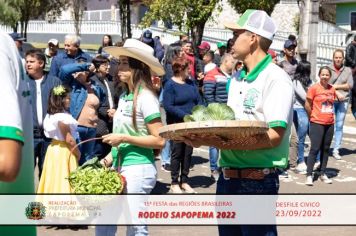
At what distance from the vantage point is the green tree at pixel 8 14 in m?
46.5

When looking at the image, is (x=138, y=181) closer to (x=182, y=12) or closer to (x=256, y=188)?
(x=256, y=188)

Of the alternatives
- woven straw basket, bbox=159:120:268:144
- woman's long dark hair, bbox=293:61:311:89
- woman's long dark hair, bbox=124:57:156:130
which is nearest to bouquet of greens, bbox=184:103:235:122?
woven straw basket, bbox=159:120:268:144

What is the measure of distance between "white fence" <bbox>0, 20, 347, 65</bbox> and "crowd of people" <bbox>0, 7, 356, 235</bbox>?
21.3 metres

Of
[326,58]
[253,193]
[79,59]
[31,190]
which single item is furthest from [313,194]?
[326,58]

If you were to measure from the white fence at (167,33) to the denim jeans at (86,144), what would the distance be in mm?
23840

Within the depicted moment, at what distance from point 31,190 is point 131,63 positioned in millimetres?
3057

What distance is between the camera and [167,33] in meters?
41.2

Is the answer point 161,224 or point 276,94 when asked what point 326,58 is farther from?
point 276,94

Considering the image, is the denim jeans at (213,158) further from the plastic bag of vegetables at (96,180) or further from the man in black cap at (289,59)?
the plastic bag of vegetables at (96,180)

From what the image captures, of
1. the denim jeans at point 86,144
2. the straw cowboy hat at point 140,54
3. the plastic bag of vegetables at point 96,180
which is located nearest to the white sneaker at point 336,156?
the denim jeans at point 86,144

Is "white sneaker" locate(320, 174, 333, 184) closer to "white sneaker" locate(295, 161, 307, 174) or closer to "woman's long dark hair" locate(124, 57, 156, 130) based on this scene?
"white sneaker" locate(295, 161, 307, 174)

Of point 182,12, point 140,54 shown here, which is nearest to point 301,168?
point 140,54

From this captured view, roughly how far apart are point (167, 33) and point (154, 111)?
3590 centimetres

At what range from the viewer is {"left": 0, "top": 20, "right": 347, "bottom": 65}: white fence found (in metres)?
35.6
